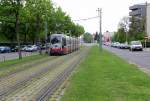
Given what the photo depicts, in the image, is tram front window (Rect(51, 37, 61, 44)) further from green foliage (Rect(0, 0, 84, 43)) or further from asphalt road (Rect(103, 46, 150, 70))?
asphalt road (Rect(103, 46, 150, 70))

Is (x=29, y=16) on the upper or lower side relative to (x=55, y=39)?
upper

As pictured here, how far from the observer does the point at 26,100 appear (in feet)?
49.1

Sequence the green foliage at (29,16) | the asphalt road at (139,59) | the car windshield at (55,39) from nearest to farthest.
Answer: the asphalt road at (139,59)
the green foliage at (29,16)
the car windshield at (55,39)

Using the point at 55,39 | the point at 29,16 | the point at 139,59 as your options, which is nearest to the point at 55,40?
the point at 55,39

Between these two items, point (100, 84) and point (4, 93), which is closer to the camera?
point (4, 93)

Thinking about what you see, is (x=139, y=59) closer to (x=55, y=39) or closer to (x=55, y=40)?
(x=55, y=39)

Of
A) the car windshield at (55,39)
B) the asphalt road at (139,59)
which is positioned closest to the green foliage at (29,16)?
the car windshield at (55,39)

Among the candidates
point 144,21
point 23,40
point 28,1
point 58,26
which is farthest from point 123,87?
point 144,21

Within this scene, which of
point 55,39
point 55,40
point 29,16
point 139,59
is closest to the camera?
point 139,59

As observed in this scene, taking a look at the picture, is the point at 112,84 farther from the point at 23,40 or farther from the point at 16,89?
the point at 23,40

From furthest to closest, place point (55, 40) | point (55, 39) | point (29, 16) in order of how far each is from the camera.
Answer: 1. point (55, 40)
2. point (55, 39)
3. point (29, 16)

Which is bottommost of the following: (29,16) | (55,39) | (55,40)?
(55,40)

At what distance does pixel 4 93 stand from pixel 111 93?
3.95 meters

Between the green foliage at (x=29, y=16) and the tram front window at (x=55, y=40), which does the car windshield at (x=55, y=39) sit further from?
the green foliage at (x=29, y=16)
